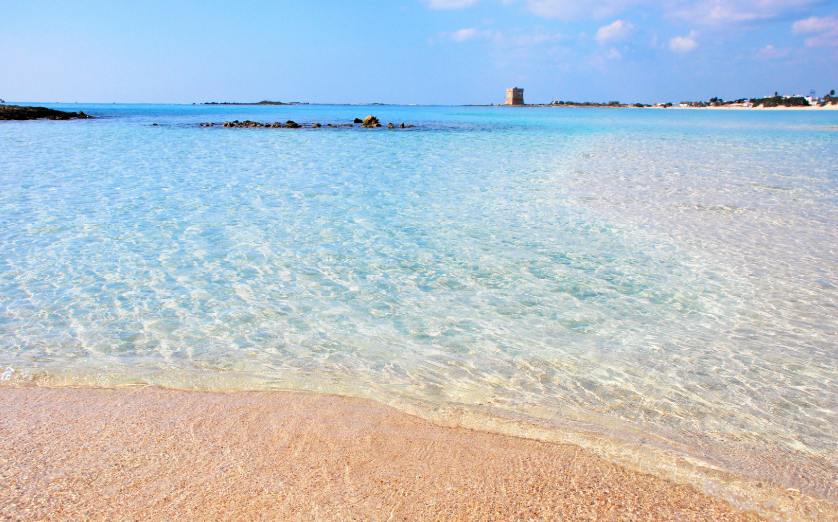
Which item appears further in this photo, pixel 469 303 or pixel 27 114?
pixel 27 114

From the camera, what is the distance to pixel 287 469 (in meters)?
2.60

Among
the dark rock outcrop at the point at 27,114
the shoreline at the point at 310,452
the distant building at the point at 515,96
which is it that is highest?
the distant building at the point at 515,96

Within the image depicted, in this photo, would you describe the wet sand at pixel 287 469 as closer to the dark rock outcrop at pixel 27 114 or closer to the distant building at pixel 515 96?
the dark rock outcrop at pixel 27 114

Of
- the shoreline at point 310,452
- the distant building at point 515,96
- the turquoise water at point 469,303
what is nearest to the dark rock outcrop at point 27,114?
the turquoise water at point 469,303

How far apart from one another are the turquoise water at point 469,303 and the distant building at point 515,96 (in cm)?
17498

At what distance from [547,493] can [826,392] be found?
8.47ft

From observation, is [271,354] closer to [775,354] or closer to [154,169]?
[775,354]

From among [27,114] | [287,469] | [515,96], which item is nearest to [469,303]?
[287,469]

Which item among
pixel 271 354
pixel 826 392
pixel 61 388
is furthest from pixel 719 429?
pixel 61 388

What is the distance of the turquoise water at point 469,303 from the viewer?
345 centimetres

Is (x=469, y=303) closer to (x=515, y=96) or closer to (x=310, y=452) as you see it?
(x=310, y=452)

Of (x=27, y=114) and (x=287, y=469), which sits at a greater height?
(x=27, y=114)

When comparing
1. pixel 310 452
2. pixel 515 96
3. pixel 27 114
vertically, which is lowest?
pixel 310 452

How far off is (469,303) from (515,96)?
599 ft
